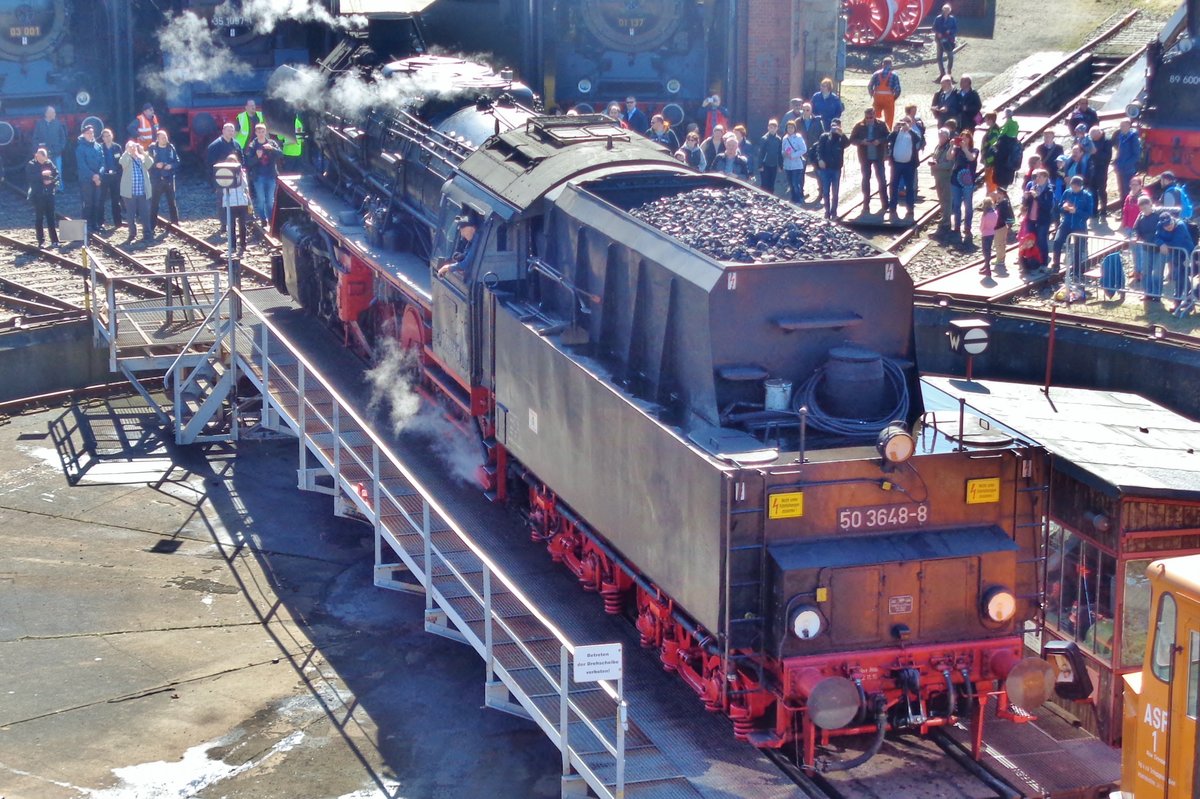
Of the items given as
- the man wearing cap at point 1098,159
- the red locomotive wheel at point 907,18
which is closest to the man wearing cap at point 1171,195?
the man wearing cap at point 1098,159

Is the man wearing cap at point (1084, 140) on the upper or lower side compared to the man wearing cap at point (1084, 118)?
lower

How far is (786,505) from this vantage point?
9508mm

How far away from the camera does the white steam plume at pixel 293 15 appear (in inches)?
785

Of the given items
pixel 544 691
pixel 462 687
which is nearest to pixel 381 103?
pixel 462 687

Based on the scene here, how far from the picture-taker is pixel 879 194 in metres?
23.2

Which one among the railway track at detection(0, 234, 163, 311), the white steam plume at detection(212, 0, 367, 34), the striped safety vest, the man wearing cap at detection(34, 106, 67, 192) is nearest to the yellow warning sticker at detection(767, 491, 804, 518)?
the white steam plume at detection(212, 0, 367, 34)

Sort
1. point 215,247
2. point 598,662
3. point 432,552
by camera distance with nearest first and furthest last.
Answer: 1. point 598,662
2. point 432,552
3. point 215,247

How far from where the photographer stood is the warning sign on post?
9312 mm

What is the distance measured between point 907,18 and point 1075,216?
1527cm

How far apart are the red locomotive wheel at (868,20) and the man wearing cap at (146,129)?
14701 mm

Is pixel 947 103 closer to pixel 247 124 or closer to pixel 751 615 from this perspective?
pixel 247 124

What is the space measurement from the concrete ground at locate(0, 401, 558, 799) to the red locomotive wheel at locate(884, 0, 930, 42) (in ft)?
64.2

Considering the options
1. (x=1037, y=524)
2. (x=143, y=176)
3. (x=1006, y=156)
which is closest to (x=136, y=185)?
(x=143, y=176)

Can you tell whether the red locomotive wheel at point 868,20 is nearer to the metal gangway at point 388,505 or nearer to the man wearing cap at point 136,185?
the man wearing cap at point 136,185
